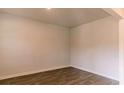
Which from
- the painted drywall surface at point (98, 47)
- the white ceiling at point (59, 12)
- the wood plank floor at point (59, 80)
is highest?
the white ceiling at point (59, 12)

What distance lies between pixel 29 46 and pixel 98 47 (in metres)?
2.51

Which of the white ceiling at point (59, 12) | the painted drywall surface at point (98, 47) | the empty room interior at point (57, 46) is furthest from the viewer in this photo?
the painted drywall surface at point (98, 47)

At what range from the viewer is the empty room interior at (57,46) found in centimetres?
347

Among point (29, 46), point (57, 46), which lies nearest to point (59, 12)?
point (29, 46)

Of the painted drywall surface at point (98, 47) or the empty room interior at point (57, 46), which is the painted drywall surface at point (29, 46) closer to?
the empty room interior at point (57, 46)

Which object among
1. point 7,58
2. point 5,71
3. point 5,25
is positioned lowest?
point 5,71

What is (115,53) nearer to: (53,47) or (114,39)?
(114,39)

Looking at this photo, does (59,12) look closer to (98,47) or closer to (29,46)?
(29,46)

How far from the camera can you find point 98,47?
4.12 metres

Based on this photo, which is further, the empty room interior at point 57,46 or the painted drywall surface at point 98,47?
the painted drywall surface at point 98,47

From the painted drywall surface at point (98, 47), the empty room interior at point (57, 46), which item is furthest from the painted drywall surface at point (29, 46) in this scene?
the painted drywall surface at point (98, 47)
